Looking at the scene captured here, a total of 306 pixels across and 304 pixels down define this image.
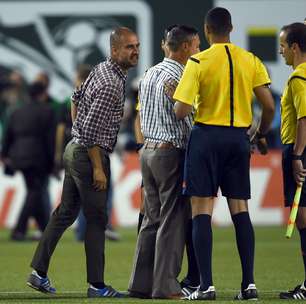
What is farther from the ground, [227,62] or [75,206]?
[227,62]

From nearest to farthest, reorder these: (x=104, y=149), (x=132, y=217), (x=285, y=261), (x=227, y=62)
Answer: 1. (x=227, y=62)
2. (x=104, y=149)
3. (x=285, y=261)
4. (x=132, y=217)

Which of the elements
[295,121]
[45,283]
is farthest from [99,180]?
[295,121]

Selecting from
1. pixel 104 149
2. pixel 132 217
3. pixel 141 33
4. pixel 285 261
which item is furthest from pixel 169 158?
pixel 141 33

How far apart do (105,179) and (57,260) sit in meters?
4.64

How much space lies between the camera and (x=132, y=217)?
2206cm

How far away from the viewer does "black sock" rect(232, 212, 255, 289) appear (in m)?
11.0

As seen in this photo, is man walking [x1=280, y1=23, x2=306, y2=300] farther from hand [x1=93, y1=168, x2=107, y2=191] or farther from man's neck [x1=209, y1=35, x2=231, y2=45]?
hand [x1=93, y1=168, x2=107, y2=191]

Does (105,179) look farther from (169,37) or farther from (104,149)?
(169,37)

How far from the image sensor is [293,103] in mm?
11430

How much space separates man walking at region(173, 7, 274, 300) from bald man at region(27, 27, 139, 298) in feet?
2.71

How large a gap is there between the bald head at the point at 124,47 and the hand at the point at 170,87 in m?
0.48

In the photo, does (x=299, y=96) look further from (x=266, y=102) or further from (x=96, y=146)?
(x=96, y=146)

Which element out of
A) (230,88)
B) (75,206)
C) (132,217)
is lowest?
(132,217)

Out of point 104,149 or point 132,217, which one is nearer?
point 104,149
